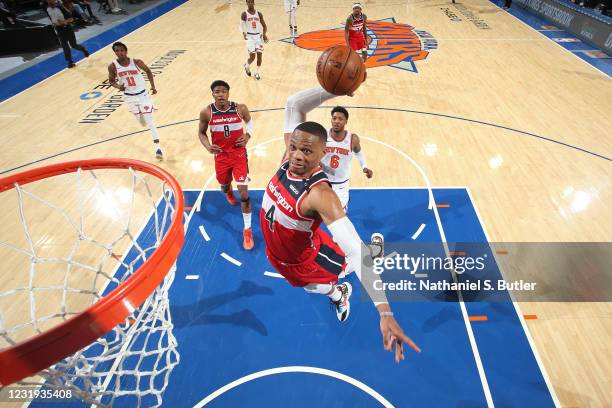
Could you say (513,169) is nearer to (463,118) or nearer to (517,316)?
(463,118)

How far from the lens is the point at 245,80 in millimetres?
9883

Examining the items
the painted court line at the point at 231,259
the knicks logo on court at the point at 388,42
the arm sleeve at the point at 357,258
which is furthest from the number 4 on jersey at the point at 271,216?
the knicks logo on court at the point at 388,42

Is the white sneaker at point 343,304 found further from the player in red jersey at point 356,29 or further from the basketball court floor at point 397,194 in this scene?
the player in red jersey at point 356,29

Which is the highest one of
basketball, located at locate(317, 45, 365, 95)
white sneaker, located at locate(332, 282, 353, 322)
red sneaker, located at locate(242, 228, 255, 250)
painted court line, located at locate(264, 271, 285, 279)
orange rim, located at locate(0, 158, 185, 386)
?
basketball, located at locate(317, 45, 365, 95)

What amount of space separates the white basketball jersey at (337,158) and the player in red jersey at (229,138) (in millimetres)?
1169

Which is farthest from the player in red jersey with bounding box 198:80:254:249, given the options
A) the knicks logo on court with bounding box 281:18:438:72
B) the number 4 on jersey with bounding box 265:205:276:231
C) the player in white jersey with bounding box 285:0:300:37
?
the player in white jersey with bounding box 285:0:300:37

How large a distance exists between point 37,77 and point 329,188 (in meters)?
11.7

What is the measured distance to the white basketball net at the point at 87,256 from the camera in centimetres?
337

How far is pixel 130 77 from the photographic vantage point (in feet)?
20.2

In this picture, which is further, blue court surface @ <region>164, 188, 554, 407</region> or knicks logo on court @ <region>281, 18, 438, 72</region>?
knicks logo on court @ <region>281, 18, 438, 72</region>

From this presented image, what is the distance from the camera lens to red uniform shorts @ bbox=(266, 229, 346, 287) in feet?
10.5

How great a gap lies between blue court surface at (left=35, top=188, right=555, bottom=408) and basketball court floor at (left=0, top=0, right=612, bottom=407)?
15mm

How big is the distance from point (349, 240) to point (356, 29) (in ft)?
27.7

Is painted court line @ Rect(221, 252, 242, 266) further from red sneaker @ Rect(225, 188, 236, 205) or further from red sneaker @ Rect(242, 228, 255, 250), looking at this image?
red sneaker @ Rect(225, 188, 236, 205)
